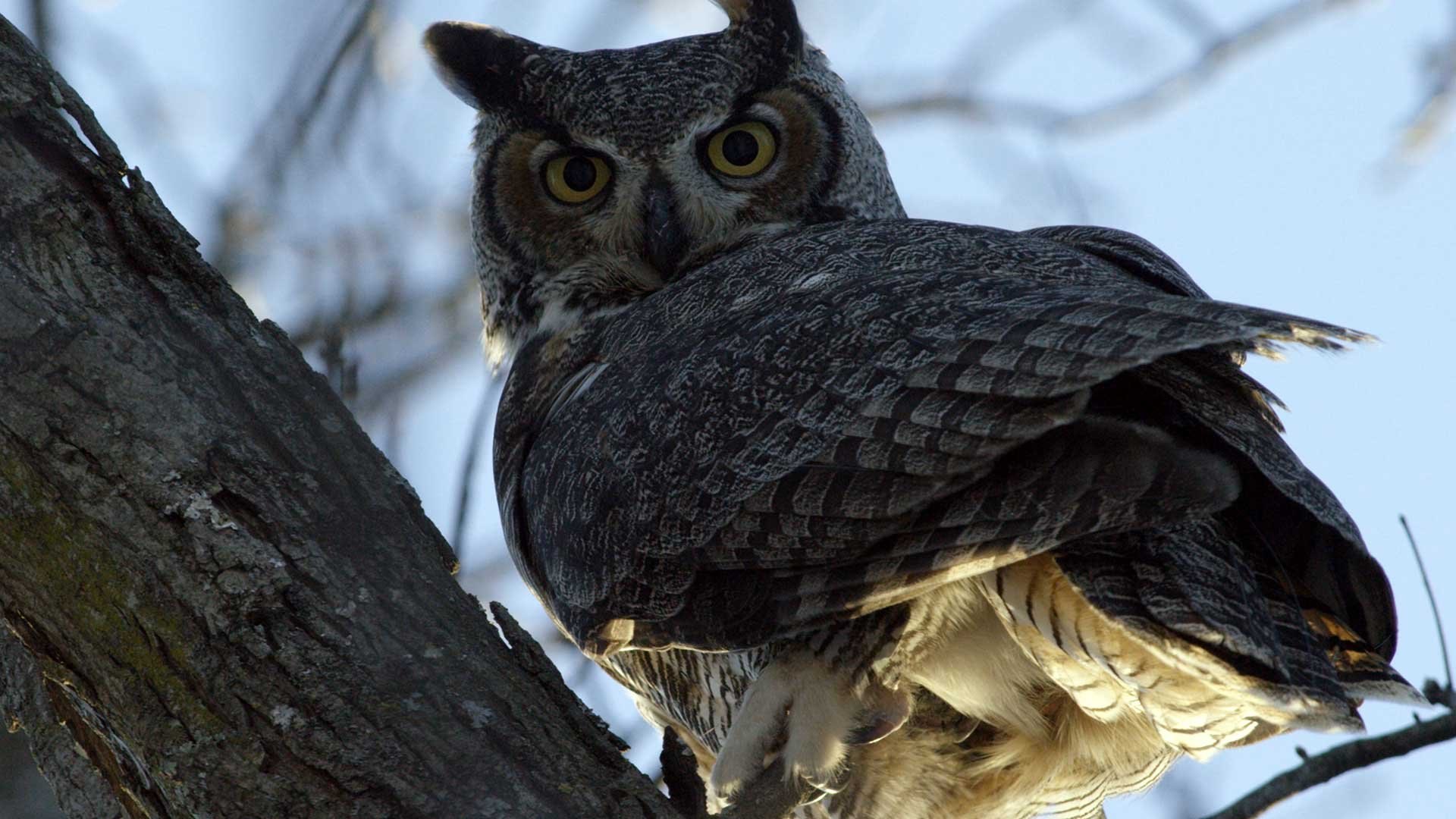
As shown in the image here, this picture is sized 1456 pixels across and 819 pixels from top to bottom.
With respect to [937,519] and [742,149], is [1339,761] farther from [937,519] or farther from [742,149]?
[742,149]

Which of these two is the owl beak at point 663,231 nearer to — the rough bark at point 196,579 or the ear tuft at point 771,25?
the ear tuft at point 771,25

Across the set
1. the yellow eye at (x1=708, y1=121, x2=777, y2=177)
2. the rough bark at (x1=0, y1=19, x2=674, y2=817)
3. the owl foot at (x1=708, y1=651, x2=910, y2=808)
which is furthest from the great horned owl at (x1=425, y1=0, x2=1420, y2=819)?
the rough bark at (x1=0, y1=19, x2=674, y2=817)

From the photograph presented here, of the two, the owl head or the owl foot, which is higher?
the owl head

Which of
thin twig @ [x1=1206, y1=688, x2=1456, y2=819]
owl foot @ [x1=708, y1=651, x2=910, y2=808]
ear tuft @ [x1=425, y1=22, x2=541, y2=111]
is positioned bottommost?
thin twig @ [x1=1206, y1=688, x2=1456, y2=819]

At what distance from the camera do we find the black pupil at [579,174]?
3.15 metres

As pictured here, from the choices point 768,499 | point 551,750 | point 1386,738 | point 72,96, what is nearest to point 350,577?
point 551,750

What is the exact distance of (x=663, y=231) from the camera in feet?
9.74

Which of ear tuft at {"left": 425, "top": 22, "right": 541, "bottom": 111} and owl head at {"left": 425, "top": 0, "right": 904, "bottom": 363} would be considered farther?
ear tuft at {"left": 425, "top": 22, "right": 541, "bottom": 111}

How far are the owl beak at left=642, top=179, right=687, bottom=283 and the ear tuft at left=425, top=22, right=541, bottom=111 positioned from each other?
1.62ft

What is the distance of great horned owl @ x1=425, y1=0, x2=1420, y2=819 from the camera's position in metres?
1.71

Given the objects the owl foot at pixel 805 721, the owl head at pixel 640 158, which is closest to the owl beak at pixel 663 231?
the owl head at pixel 640 158

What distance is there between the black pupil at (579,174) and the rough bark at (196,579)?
1.42 metres

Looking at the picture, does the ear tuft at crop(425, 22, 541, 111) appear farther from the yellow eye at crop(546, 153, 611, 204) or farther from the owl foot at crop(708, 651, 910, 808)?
the owl foot at crop(708, 651, 910, 808)

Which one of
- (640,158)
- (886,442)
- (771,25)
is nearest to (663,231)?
(640,158)
